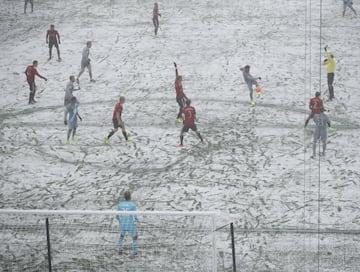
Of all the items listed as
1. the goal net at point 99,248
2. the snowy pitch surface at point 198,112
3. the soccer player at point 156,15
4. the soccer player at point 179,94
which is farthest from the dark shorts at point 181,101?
the soccer player at point 156,15

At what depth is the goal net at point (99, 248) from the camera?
1102 cm

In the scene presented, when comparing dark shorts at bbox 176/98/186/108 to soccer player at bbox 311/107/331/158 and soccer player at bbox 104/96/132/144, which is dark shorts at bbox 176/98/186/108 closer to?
soccer player at bbox 104/96/132/144

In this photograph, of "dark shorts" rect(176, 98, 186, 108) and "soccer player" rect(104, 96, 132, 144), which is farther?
"dark shorts" rect(176, 98, 186, 108)

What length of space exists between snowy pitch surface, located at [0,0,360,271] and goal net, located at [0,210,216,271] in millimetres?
1364

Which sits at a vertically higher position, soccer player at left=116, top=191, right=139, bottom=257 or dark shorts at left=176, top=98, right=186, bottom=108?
dark shorts at left=176, top=98, right=186, bottom=108

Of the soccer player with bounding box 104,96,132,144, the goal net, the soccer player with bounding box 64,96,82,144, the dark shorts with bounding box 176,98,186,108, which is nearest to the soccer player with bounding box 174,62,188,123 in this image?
the dark shorts with bounding box 176,98,186,108

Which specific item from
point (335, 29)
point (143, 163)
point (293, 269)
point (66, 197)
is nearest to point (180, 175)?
point (143, 163)

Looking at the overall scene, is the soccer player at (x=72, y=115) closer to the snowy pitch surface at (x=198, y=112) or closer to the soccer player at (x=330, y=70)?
the snowy pitch surface at (x=198, y=112)

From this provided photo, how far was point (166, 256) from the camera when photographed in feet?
36.5

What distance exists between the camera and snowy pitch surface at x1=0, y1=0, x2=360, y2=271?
1477cm

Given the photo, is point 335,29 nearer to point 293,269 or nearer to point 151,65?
point 151,65

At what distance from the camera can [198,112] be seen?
20.2 m

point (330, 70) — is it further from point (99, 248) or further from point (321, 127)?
point (99, 248)

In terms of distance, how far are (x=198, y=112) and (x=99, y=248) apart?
955 centimetres
